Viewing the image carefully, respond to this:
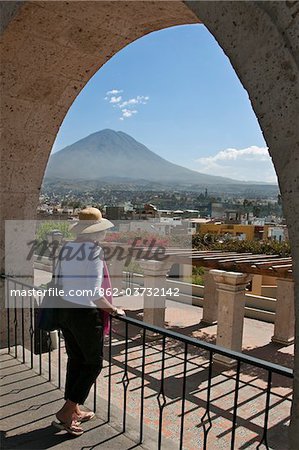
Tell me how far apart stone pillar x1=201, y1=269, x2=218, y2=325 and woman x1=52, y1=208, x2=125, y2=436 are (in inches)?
282

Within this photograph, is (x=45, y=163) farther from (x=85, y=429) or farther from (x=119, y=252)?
(x=119, y=252)

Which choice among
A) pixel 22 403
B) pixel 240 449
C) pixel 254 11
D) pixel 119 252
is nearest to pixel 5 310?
pixel 22 403

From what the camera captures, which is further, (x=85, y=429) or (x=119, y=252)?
(x=119, y=252)

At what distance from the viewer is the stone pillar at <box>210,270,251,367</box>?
682cm

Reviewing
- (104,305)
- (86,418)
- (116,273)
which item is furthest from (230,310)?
(116,273)

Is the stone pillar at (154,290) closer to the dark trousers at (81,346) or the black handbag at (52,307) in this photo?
the dark trousers at (81,346)

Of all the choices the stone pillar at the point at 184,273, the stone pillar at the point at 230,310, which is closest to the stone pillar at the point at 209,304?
the stone pillar at the point at 230,310

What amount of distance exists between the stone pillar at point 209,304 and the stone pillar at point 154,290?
5.34ft

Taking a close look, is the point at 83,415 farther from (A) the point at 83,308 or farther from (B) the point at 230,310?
(B) the point at 230,310

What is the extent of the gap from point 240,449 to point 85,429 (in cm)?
249

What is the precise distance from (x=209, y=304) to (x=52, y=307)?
7.42 metres

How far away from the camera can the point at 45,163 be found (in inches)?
154

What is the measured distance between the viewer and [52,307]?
2.40 m

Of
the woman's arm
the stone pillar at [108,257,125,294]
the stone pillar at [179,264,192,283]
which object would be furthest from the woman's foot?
the stone pillar at [179,264,192,283]
